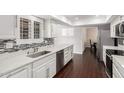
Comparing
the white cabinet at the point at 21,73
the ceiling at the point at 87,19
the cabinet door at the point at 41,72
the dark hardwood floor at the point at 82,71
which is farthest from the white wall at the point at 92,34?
the white cabinet at the point at 21,73

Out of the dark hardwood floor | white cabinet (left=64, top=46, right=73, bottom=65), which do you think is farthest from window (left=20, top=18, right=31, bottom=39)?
white cabinet (left=64, top=46, right=73, bottom=65)

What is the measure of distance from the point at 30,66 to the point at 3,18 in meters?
0.89

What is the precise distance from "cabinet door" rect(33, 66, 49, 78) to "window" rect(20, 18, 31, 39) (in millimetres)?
941

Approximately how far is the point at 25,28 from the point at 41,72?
1.23m

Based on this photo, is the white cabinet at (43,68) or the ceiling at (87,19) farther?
the ceiling at (87,19)

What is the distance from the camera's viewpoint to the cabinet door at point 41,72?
192cm

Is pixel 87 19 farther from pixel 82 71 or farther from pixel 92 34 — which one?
pixel 92 34

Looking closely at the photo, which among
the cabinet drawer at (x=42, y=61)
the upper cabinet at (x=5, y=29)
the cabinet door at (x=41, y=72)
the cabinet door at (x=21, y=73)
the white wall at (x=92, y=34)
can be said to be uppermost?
the white wall at (x=92, y=34)

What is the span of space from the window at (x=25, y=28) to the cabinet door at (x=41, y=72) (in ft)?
3.09

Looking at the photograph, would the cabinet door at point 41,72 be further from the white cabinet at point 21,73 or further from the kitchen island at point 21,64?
the white cabinet at point 21,73

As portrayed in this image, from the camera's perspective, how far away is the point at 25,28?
8.52 feet

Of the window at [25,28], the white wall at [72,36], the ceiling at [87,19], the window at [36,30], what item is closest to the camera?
the window at [25,28]
